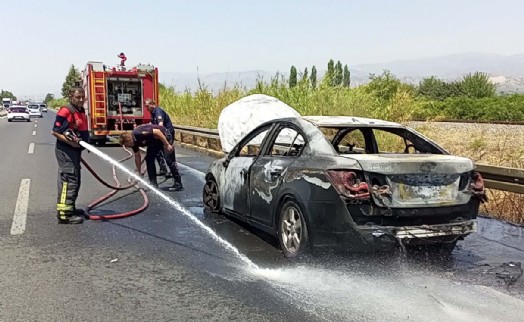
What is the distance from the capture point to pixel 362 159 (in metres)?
4.58

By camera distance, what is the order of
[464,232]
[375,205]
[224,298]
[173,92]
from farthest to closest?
[173,92], [464,232], [375,205], [224,298]

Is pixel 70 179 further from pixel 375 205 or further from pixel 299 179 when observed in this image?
pixel 375 205

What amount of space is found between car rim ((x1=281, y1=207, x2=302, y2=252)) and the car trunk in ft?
2.78

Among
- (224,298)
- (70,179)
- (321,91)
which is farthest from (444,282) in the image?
(321,91)

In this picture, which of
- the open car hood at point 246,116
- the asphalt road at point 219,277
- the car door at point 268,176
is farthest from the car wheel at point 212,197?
the open car hood at point 246,116

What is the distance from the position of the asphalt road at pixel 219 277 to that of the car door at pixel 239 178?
0.35 meters

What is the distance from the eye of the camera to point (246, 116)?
12.6 metres

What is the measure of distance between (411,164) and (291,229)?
1.36 metres

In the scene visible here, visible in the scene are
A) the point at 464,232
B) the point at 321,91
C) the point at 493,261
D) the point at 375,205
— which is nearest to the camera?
the point at 375,205

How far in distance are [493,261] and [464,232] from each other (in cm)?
69

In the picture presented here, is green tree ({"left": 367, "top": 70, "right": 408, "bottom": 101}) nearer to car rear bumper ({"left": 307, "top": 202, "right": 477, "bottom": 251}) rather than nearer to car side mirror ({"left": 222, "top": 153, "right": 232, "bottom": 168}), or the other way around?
car side mirror ({"left": 222, "top": 153, "right": 232, "bottom": 168})

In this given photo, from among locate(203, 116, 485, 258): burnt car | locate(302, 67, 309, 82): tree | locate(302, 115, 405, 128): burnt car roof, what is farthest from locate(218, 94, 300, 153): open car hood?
locate(203, 116, 485, 258): burnt car

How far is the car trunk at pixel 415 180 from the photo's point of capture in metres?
4.48

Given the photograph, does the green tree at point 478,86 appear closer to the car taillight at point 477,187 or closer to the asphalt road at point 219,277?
the asphalt road at point 219,277
